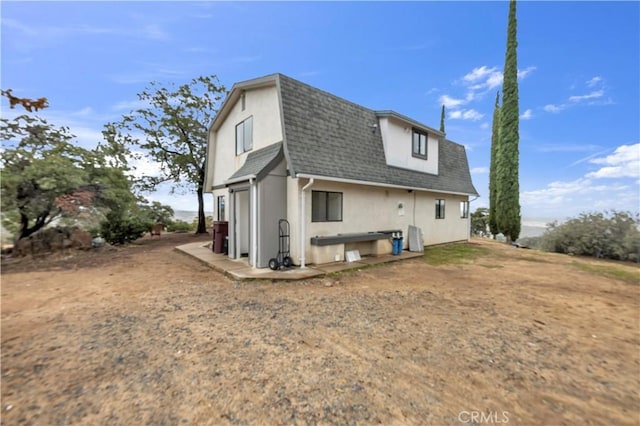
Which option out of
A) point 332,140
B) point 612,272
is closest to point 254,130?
point 332,140

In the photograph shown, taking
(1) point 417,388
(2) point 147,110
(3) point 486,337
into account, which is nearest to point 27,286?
(1) point 417,388

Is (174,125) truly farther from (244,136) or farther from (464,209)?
(464,209)

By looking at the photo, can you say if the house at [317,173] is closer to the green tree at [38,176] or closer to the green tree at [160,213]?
the green tree at [38,176]

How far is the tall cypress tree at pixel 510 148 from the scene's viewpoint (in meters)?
14.7

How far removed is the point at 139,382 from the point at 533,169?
A: 66.5ft

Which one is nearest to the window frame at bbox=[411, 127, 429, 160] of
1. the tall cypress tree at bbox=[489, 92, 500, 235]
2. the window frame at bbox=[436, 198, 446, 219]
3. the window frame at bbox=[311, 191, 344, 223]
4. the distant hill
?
the window frame at bbox=[436, 198, 446, 219]

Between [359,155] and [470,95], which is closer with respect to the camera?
[359,155]

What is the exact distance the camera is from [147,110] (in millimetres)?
16422

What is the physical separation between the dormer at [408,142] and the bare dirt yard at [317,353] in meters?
6.25

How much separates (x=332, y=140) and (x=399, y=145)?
3.83 meters

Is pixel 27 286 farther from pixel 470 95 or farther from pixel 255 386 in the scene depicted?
pixel 470 95

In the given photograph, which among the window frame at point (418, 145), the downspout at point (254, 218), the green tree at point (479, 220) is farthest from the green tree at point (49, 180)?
the green tree at point (479, 220)

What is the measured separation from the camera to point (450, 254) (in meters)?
10.7

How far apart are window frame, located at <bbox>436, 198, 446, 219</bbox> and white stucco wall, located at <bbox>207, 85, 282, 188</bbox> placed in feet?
29.2
